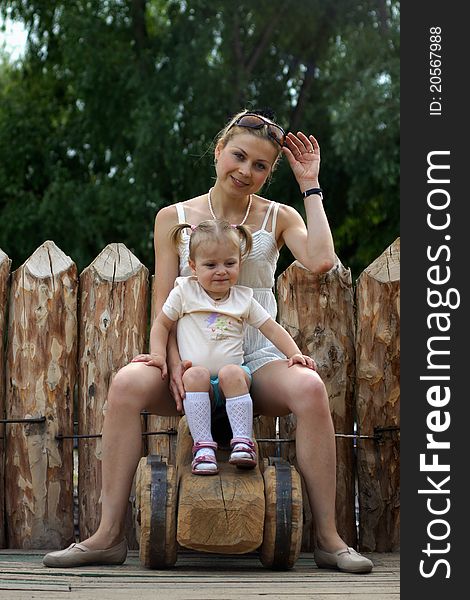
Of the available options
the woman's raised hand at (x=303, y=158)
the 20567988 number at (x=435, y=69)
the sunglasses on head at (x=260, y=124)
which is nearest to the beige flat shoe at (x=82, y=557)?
the woman's raised hand at (x=303, y=158)

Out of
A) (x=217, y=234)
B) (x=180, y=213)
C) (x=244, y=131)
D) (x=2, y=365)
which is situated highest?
(x=244, y=131)

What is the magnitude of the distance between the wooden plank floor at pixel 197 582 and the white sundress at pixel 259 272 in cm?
87

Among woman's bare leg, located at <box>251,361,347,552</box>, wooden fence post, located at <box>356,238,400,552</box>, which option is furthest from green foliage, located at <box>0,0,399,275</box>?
Result: woman's bare leg, located at <box>251,361,347,552</box>

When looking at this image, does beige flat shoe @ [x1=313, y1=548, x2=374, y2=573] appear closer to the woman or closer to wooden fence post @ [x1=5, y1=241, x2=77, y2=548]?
the woman

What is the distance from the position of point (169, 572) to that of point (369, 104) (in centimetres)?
1095

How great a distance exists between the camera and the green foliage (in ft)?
48.3

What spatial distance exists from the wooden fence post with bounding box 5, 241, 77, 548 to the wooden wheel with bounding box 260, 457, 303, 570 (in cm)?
123

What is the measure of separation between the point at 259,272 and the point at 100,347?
2.76 ft

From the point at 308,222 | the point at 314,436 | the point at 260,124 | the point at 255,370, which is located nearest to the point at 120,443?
the point at 255,370

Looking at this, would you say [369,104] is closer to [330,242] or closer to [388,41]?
[388,41]

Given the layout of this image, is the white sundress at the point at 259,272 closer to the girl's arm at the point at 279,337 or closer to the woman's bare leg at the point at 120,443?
the girl's arm at the point at 279,337

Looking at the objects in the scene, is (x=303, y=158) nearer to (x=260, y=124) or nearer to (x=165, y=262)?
(x=260, y=124)

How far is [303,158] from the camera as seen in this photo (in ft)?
14.8

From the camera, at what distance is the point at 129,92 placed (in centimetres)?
1570
